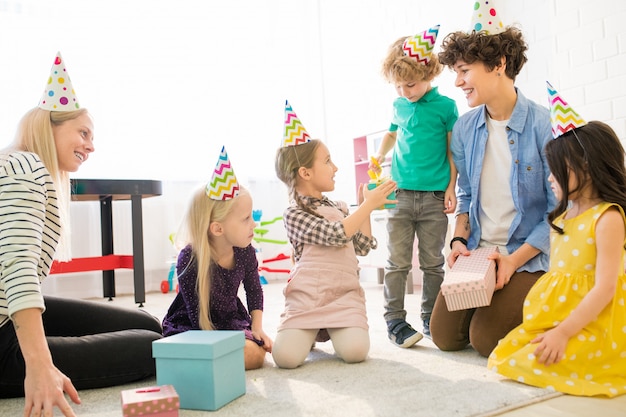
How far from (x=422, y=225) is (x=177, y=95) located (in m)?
2.63

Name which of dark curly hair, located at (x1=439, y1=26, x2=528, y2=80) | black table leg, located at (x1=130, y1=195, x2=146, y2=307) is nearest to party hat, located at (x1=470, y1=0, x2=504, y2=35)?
Result: dark curly hair, located at (x1=439, y1=26, x2=528, y2=80)

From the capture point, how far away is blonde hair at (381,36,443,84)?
185cm

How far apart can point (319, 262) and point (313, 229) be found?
0.10m

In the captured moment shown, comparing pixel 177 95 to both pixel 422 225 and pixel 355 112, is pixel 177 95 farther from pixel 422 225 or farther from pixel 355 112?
pixel 422 225

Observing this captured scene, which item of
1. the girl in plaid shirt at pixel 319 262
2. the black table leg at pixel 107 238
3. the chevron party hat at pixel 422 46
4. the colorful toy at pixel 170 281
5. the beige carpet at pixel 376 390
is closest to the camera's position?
the beige carpet at pixel 376 390

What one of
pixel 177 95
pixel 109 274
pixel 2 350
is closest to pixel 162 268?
pixel 109 274

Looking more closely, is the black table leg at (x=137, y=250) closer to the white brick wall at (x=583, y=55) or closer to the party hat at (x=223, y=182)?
the party hat at (x=223, y=182)

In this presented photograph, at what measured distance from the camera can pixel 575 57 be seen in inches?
101

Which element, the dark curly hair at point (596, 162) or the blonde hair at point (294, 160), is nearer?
the dark curly hair at point (596, 162)

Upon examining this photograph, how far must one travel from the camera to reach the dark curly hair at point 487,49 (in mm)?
1654

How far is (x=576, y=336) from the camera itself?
1.25 m

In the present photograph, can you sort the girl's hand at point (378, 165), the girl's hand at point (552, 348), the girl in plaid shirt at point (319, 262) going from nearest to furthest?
the girl's hand at point (552, 348) → the girl in plaid shirt at point (319, 262) → the girl's hand at point (378, 165)

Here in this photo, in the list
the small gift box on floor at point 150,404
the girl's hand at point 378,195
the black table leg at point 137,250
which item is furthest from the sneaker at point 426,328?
the black table leg at point 137,250

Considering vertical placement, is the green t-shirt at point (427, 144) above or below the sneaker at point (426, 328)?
above
